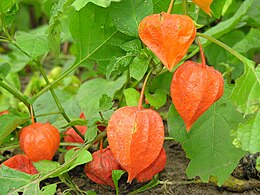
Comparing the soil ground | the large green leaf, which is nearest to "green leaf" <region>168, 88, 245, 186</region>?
the soil ground

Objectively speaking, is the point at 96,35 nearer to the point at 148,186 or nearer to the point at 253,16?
the point at 148,186

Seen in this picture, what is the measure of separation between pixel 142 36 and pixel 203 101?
0.19m

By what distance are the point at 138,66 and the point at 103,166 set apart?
1.01 feet

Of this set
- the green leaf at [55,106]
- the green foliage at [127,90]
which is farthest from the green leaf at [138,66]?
the green leaf at [55,106]

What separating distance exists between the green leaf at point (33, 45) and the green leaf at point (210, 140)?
1.19ft

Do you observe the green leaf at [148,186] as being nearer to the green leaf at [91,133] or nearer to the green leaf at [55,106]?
the green leaf at [91,133]

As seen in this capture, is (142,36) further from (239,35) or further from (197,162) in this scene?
(239,35)

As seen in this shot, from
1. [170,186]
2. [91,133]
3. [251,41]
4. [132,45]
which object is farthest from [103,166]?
[251,41]

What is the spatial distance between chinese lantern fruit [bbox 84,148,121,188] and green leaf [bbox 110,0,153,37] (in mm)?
333

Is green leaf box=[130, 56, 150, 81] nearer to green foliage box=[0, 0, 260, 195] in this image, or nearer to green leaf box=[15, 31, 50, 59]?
green foliage box=[0, 0, 260, 195]

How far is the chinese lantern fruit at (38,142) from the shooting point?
148 cm

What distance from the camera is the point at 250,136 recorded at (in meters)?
1.22

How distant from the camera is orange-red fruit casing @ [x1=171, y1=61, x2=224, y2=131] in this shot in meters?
1.23

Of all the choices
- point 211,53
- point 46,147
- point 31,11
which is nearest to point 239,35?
point 211,53
